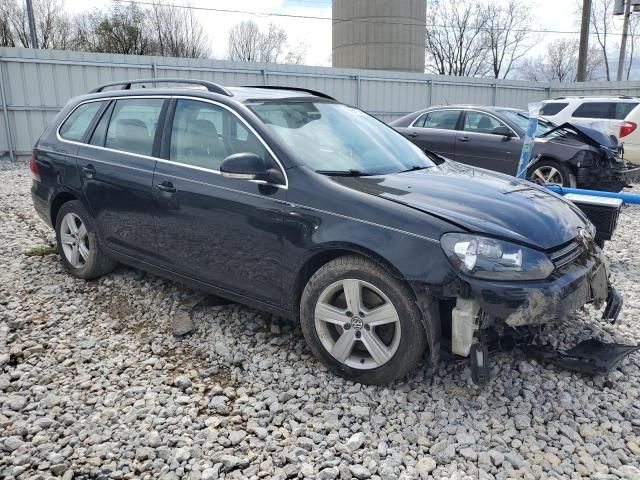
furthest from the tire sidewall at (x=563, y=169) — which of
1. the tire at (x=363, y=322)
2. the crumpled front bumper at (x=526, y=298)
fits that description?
the tire at (x=363, y=322)

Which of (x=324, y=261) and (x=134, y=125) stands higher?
(x=134, y=125)

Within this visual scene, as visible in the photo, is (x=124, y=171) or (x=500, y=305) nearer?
(x=500, y=305)

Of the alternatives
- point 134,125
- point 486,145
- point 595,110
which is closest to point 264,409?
point 134,125

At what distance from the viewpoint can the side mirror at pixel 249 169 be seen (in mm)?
3221

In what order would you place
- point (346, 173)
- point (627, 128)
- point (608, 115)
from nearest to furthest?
point (346, 173)
point (627, 128)
point (608, 115)

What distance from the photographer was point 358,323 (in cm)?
304

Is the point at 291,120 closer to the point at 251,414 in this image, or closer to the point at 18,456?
the point at 251,414

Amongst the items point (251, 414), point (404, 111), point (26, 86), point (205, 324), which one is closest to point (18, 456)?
point (251, 414)

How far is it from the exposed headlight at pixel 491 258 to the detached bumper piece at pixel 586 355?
2.44ft

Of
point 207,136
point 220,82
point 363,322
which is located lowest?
point 363,322

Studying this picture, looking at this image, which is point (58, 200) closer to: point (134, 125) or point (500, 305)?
point (134, 125)

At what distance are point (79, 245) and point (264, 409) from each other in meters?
2.67

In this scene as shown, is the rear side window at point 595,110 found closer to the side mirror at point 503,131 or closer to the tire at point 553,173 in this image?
the tire at point 553,173

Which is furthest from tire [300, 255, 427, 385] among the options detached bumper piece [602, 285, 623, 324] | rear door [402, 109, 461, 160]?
rear door [402, 109, 461, 160]
